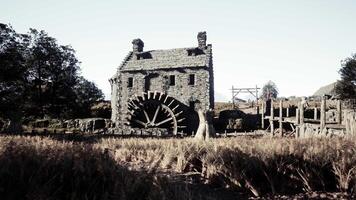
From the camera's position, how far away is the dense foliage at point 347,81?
35062 mm

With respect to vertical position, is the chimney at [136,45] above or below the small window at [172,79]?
above

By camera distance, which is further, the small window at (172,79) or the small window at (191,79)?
the small window at (172,79)

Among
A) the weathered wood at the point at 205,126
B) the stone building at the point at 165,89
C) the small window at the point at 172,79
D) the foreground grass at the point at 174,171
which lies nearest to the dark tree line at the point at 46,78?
the stone building at the point at 165,89

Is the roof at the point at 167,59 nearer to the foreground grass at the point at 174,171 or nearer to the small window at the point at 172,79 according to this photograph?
the small window at the point at 172,79

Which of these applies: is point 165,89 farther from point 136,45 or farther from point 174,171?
point 174,171

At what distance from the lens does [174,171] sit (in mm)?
8281

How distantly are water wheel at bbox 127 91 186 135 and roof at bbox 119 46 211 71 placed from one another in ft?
10.9

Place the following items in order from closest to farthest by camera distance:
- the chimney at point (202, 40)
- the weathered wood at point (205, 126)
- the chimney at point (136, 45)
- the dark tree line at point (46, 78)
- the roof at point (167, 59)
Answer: the weathered wood at point (205, 126)
the dark tree line at point (46, 78)
the roof at point (167, 59)
the chimney at point (202, 40)
the chimney at point (136, 45)

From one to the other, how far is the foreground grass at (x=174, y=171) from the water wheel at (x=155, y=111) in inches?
763

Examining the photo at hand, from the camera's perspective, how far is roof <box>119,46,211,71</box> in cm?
3139

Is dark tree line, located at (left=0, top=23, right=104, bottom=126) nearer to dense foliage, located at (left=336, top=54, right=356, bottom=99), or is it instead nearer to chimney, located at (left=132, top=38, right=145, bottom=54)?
chimney, located at (left=132, top=38, right=145, bottom=54)

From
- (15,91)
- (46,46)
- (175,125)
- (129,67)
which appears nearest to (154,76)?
(129,67)

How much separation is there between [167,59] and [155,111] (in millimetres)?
5229

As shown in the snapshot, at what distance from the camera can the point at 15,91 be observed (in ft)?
80.4
